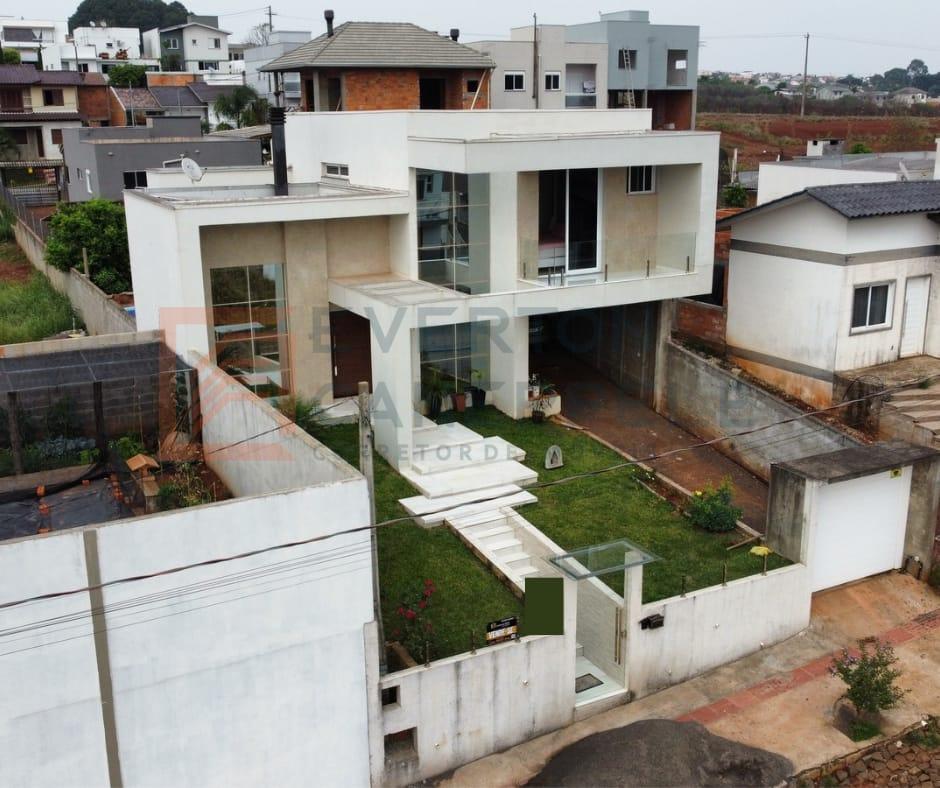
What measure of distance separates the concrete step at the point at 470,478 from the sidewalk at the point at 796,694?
4.50 metres

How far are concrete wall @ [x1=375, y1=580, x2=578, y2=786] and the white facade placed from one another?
922cm

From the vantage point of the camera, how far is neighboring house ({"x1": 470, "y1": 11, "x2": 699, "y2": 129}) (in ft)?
136

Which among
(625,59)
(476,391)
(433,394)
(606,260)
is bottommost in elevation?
(476,391)

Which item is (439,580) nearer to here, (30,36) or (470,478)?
(470,478)

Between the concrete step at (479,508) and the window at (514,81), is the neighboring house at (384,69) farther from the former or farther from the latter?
the window at (514,81)

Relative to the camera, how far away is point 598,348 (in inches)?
875

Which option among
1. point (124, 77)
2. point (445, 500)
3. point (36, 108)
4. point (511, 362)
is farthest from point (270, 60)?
point (445, 500)

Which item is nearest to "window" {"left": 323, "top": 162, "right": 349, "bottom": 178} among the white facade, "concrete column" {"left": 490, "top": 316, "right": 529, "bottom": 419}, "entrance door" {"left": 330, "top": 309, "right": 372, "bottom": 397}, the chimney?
the chimney

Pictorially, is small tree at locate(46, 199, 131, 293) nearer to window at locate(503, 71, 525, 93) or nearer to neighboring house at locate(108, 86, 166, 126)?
window at locate(503, 71, 525, 93)

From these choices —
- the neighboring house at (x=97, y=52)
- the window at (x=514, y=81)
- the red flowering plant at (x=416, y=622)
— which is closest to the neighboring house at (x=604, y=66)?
the window at (x=514, y=81)

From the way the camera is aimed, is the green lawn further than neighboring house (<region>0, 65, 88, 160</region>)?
No

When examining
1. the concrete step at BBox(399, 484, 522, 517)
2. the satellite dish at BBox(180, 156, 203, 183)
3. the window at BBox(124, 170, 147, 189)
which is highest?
the satellite dish at BBox(180, 156, 203, 183)

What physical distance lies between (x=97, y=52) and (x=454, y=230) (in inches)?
3047

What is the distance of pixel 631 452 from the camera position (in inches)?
730
